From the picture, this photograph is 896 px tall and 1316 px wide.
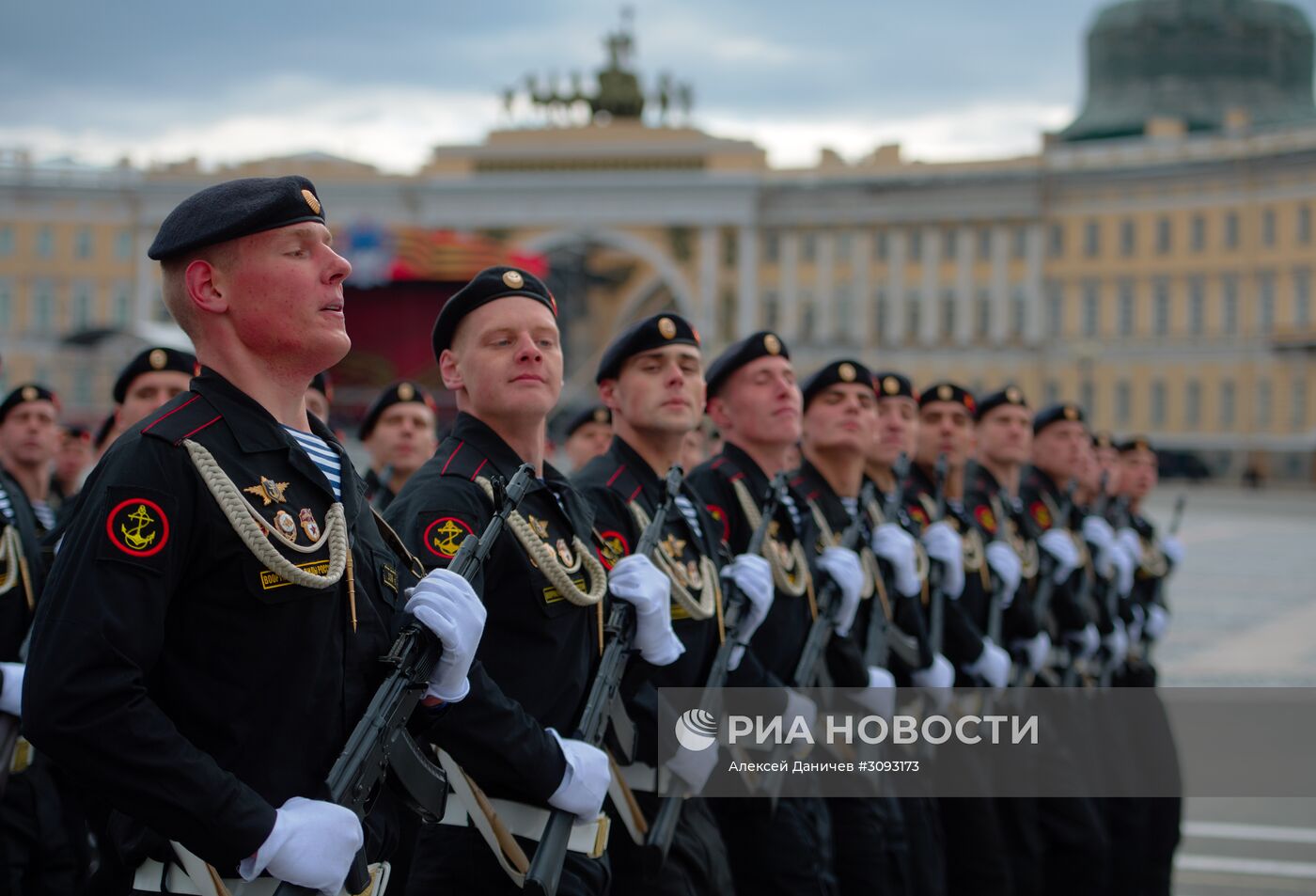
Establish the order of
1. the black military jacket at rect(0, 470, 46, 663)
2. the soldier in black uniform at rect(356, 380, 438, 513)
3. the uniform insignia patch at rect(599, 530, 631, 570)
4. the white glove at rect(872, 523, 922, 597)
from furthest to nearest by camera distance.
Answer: the soldier in black uniform at rect(356, 380, 438, 513)
the white glove at rect(872, 523, 922, 597)
the black military jacket at rect(0, 470, 46, 663)
the uniform insignia patch at rect(599, 530, 631, 570)

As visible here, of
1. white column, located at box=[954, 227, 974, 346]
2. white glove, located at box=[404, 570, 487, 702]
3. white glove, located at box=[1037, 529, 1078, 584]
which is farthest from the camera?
white column, located at box=[954, 227, 974, 346]

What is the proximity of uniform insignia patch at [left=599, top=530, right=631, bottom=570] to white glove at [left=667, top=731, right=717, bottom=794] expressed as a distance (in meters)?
0.52

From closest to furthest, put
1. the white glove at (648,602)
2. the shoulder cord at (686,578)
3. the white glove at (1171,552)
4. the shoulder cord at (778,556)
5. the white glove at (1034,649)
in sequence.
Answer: the white glove at (648,602) < the shoulder cord at (686,578) < the shoulder cord at (778,556) < the white glove at (1034,649) < the white glove at (1171,552)

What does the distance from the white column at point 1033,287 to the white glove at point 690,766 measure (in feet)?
176

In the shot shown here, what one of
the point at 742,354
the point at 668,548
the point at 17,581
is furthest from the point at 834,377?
the point at 17,581

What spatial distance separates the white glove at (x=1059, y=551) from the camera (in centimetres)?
716

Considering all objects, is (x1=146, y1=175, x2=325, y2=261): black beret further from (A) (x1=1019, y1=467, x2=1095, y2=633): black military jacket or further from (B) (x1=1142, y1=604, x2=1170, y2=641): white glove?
(B) (x1=1142, y1=604, x2=1170, y2=641): white glove

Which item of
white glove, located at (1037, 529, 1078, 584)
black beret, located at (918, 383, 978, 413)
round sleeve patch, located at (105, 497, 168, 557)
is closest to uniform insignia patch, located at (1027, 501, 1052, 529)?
white glove, located at (1037, 529, 1078, 584)

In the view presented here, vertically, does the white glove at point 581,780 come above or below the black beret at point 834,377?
below

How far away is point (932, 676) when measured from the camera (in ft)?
18.9

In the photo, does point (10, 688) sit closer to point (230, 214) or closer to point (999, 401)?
point (230, 214)

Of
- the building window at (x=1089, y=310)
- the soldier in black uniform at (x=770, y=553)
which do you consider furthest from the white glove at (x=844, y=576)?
the building window at (x=1089, y=310)

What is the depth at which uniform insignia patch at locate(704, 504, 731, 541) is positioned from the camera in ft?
16.6

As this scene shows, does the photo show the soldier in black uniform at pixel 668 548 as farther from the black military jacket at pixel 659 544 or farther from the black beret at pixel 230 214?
the black beret at pixel 230 214
